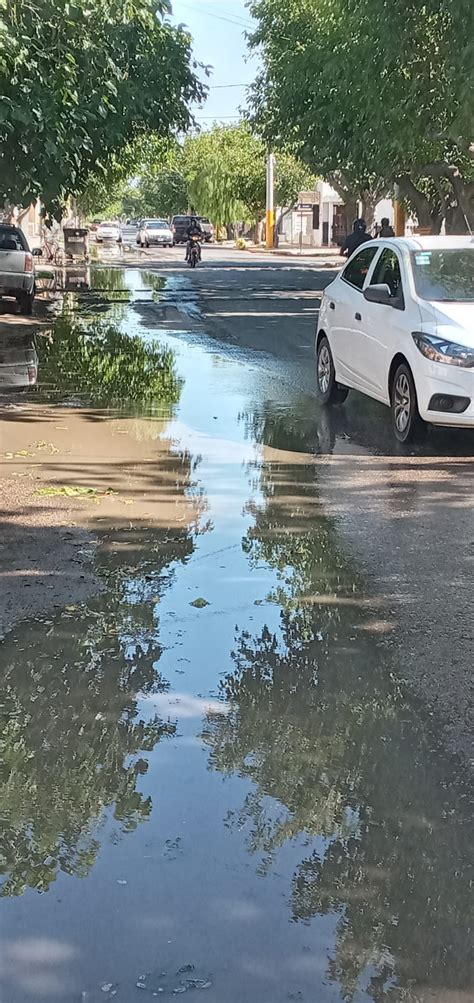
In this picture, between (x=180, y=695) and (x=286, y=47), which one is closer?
(x=180, y=695)

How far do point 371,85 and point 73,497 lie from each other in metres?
14.5

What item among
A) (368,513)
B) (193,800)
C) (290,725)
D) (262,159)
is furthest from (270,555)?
(262,159)

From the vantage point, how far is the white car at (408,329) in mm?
9375

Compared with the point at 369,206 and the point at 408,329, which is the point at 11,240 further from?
the point at 369,206

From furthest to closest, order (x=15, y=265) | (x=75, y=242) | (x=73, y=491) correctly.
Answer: (x=75, y=242), (x=15, y=265), (x=73, y=491)

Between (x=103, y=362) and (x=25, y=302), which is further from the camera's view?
(x=25, y=302)

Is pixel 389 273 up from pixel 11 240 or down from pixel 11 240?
down

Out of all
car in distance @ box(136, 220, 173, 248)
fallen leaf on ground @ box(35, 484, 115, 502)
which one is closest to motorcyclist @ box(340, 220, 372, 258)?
fallen leaf on ground @ box(35, 484, 115, 502)

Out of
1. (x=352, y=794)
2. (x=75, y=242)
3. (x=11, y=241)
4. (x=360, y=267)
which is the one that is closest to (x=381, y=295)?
(x=360, y=267)

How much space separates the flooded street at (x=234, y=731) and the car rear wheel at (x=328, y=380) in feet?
7.70

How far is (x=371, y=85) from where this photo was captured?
66.8 ft

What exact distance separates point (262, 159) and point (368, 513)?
78965mm

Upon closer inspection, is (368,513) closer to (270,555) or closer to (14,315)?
(270,555)

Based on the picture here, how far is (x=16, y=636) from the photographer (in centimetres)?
549
